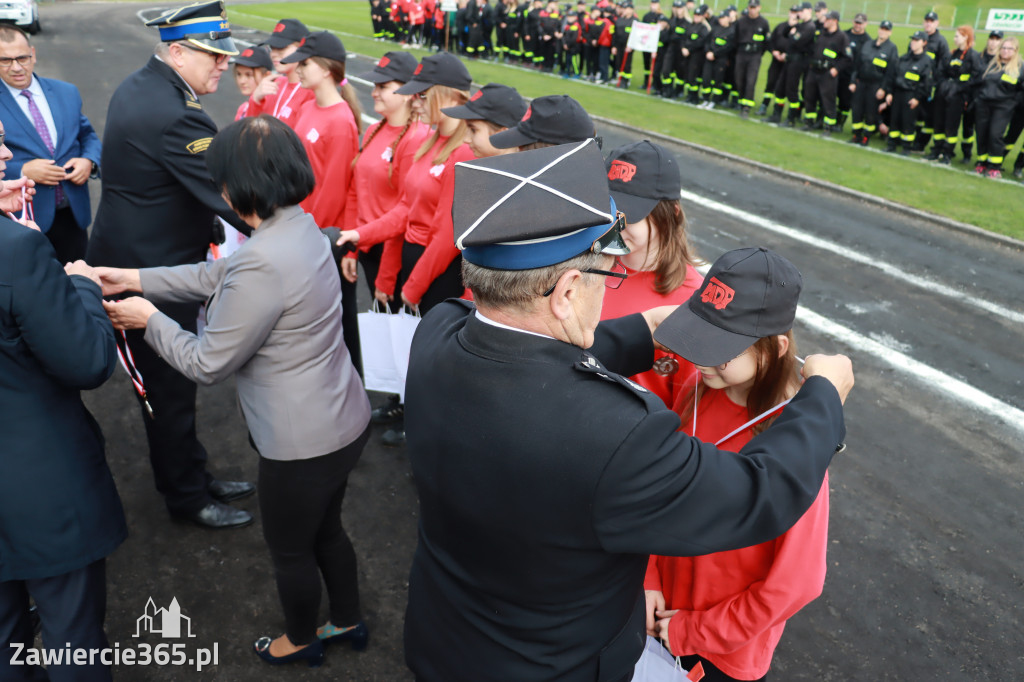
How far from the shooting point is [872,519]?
4.80 meters

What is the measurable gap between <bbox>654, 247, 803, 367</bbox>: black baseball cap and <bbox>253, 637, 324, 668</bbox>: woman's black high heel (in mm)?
2351

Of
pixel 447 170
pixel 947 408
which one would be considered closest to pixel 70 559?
pixel 447 170

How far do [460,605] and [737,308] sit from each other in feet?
3.85

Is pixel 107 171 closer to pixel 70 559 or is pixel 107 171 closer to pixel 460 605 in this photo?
pixel 70 559

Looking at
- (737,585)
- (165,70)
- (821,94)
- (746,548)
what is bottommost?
(737,585)

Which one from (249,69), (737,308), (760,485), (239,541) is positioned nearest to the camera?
(760,485)

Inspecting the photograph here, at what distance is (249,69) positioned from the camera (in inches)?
307

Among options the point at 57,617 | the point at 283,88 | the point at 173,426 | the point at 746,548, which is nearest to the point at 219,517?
the point at 173,426

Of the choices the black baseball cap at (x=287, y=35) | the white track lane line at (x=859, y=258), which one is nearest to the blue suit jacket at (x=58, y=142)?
the black baseball cap at (x=287, y=35)

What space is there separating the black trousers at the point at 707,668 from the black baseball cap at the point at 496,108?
304cm

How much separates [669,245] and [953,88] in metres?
13.0

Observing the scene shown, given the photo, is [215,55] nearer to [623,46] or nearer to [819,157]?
[819,157]

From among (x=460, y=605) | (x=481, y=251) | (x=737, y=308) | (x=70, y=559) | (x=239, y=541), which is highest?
(x=481, y=251)

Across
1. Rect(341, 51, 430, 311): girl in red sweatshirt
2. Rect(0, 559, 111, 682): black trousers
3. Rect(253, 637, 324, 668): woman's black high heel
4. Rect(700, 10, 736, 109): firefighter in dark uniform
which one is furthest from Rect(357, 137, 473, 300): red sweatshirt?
Rect(700, 10, 736, 109): firefighter in dark uniform
